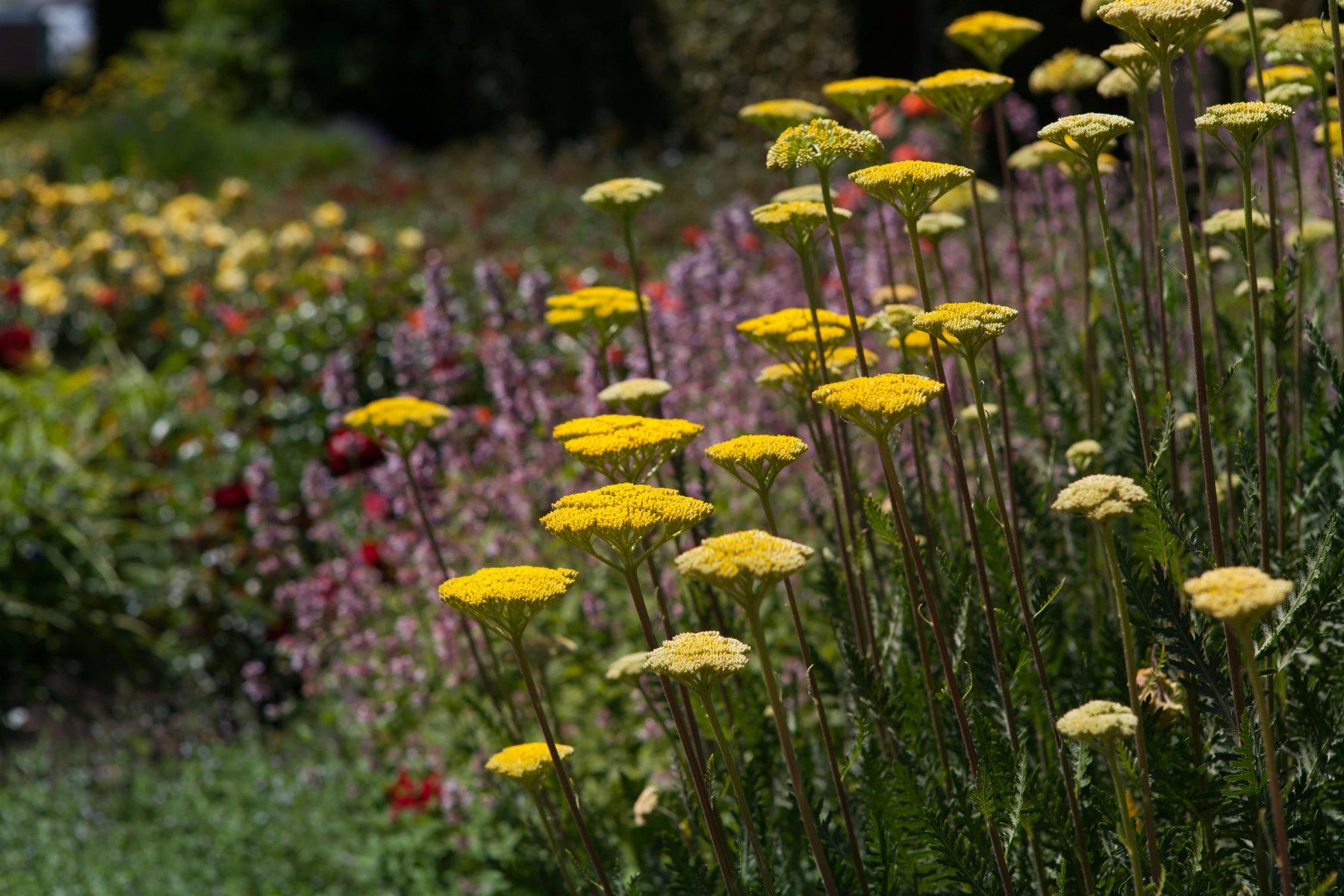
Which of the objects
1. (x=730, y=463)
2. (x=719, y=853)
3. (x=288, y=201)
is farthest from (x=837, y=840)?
(x=288, y=201)

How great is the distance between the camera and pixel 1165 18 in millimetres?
1188

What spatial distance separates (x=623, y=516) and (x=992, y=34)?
1103 millimetres

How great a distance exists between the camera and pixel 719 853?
125 centimetres

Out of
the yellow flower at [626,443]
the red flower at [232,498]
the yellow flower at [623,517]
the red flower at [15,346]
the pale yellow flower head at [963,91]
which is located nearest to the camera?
the yellow flower at [623,517]

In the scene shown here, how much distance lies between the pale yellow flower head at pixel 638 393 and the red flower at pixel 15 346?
17.7 ft

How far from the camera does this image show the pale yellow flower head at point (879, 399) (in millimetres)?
1200

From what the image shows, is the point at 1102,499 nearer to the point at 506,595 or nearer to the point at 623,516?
the point at 623,516

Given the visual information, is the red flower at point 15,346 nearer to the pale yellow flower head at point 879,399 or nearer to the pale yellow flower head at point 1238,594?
the pale yellow flower head at point 879,399

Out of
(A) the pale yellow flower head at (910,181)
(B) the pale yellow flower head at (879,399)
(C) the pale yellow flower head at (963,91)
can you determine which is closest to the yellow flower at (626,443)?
(B) the pale yellow flower head at (879,399)

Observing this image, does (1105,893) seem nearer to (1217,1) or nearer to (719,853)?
(719,853)

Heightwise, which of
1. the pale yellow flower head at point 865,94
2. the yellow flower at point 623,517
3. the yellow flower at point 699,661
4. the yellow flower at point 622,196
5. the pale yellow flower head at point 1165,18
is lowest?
the yellow flower at point 699,661

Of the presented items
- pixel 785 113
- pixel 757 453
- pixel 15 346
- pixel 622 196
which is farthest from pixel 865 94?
pixel 15 346

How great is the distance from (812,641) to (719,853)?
1667 millimetres

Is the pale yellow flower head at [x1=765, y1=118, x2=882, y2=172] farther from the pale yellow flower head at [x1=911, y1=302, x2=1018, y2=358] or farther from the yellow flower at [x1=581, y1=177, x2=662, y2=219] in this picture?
the yellow flower at [x1=581, y1=177, x2=662, y2=219]
